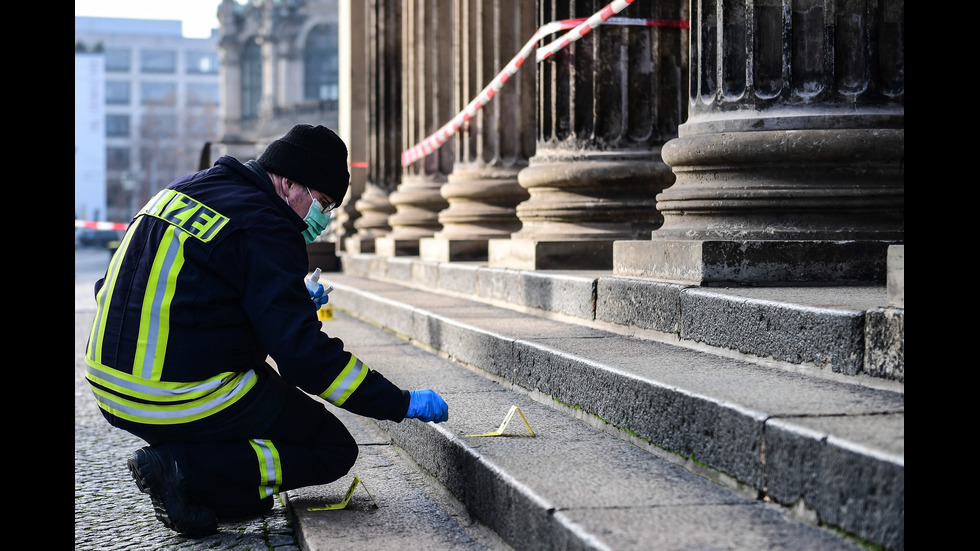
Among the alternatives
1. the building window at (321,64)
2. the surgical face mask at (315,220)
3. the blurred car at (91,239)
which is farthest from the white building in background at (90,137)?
the surgical face mask at (315,220)

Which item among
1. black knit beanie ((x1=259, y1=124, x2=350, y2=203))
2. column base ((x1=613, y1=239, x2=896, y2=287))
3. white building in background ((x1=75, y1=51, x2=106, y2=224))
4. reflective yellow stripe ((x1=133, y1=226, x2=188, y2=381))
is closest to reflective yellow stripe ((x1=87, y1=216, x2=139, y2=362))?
reflective yellow stripe ((x1=133, y1=226, x2=188, y2=381))

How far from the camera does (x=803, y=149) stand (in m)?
4.80

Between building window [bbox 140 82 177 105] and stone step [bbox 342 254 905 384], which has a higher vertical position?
building window [bbox 140 82 177 105]

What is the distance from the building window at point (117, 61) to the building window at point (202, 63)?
5.38 m

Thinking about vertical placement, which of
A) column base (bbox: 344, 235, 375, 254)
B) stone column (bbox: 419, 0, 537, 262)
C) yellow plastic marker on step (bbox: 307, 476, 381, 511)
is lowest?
yellow plastic marker on step (bbox: 307, 476, 381, 511)

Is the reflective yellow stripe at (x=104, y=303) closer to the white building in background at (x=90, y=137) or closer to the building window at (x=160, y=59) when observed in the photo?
the white building in background at (x=90, y=137)

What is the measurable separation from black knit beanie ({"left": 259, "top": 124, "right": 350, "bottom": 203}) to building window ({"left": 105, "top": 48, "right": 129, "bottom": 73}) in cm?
10009

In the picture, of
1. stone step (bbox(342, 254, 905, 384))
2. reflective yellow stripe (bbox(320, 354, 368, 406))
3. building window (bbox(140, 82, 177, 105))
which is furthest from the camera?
building window (bbox(140, 82, 177, 105))

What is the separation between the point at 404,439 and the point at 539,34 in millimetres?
3486

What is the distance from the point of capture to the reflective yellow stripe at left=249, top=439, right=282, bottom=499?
3.78 metres

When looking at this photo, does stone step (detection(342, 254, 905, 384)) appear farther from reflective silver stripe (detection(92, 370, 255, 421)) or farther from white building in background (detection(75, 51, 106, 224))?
white building in background (detection(75, 51, 106, 224))

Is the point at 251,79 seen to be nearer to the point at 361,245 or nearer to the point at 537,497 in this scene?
the point at 361,245
